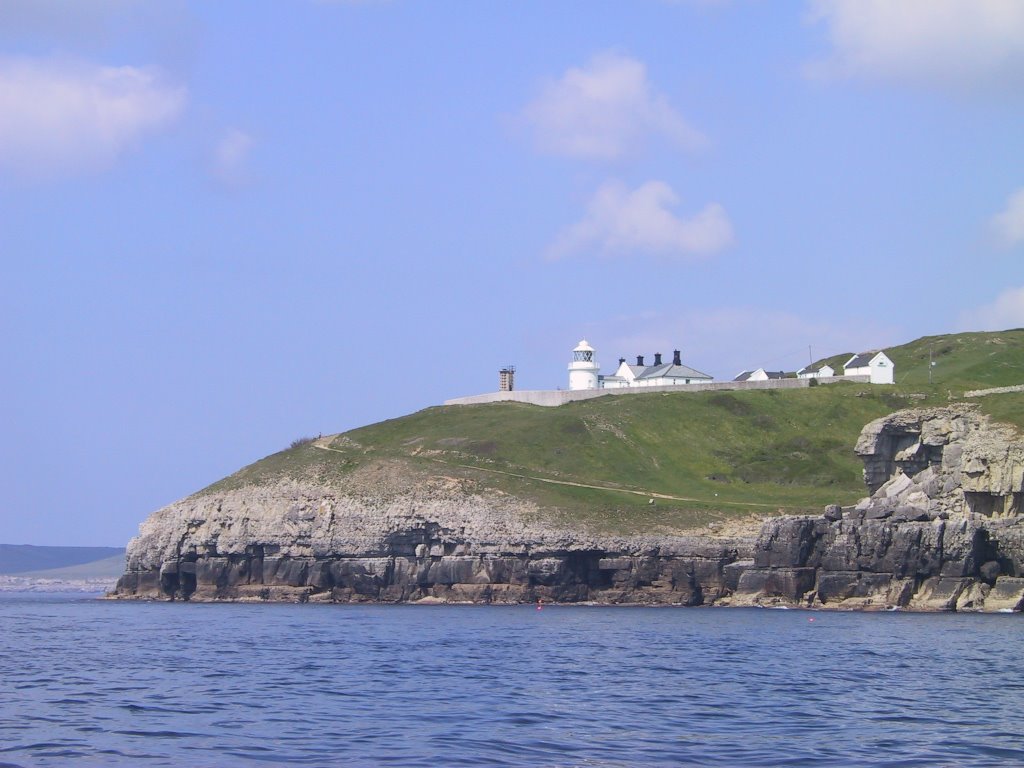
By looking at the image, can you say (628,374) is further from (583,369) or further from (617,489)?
(617,489)

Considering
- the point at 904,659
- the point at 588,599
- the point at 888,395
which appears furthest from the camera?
the point at 888,395

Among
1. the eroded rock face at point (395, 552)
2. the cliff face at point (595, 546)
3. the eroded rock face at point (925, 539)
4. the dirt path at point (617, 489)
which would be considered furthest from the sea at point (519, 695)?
the dirt path at point (617, 489)

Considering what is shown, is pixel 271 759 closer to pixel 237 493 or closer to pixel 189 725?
pixel 189 725

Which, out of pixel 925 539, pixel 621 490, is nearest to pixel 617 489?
pixel 621 490

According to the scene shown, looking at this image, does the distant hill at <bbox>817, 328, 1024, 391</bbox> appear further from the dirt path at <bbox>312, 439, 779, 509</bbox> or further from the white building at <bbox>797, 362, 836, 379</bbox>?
the dirt path at <bbox>312, 439, 779, 509</bbox>

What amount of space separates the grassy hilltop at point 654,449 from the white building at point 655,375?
16076mm

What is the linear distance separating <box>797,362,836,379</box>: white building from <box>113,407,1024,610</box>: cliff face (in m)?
58.4

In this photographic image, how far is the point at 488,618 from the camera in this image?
75250 mm

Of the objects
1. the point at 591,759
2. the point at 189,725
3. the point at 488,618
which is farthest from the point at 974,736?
the point at 488,618

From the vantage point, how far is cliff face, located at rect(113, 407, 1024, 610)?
7931cm

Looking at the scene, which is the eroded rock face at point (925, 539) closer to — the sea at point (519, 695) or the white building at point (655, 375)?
the sea at point (519, 695)

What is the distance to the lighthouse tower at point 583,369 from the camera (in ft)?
505

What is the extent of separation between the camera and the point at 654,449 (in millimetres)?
125750

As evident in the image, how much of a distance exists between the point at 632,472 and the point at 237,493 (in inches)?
1298
